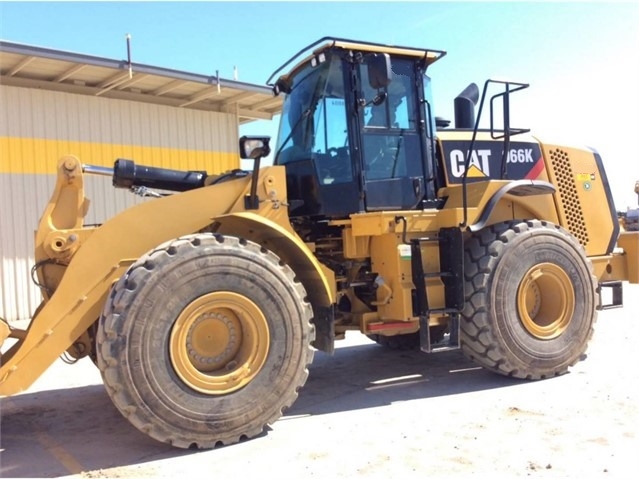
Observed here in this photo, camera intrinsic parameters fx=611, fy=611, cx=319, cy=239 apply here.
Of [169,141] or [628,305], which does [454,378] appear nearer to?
[628,305]

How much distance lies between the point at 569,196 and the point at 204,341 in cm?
417

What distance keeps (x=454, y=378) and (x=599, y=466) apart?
2.32 m

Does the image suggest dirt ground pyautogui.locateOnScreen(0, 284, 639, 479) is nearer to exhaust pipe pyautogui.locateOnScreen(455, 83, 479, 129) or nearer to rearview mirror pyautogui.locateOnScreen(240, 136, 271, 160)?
rearview mirror pyautogui.locateOnScreen(240, 136, 271, 160)

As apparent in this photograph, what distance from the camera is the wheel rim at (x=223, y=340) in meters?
4.18

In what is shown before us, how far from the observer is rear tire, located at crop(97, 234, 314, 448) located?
12.9ft

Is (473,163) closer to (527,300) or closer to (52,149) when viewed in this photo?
(527,300)

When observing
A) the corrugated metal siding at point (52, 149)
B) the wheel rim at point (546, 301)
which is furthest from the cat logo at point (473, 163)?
the corrugated metal siding at point (52, 149)

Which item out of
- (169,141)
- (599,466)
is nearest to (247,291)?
(599,466)

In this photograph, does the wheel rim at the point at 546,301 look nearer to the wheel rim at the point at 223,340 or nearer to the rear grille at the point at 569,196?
the rear grille at the point at 569,196

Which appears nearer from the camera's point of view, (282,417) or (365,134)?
(282,417)

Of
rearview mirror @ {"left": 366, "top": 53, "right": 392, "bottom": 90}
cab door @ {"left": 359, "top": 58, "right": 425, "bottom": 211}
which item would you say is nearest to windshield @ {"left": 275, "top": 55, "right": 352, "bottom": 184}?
cab door @ {"left": 359, "top": 58, "right": 425, "bottom": 211}

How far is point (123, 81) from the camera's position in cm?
1128

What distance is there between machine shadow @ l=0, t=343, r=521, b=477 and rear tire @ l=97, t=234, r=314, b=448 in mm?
254

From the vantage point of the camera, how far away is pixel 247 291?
4328mm
